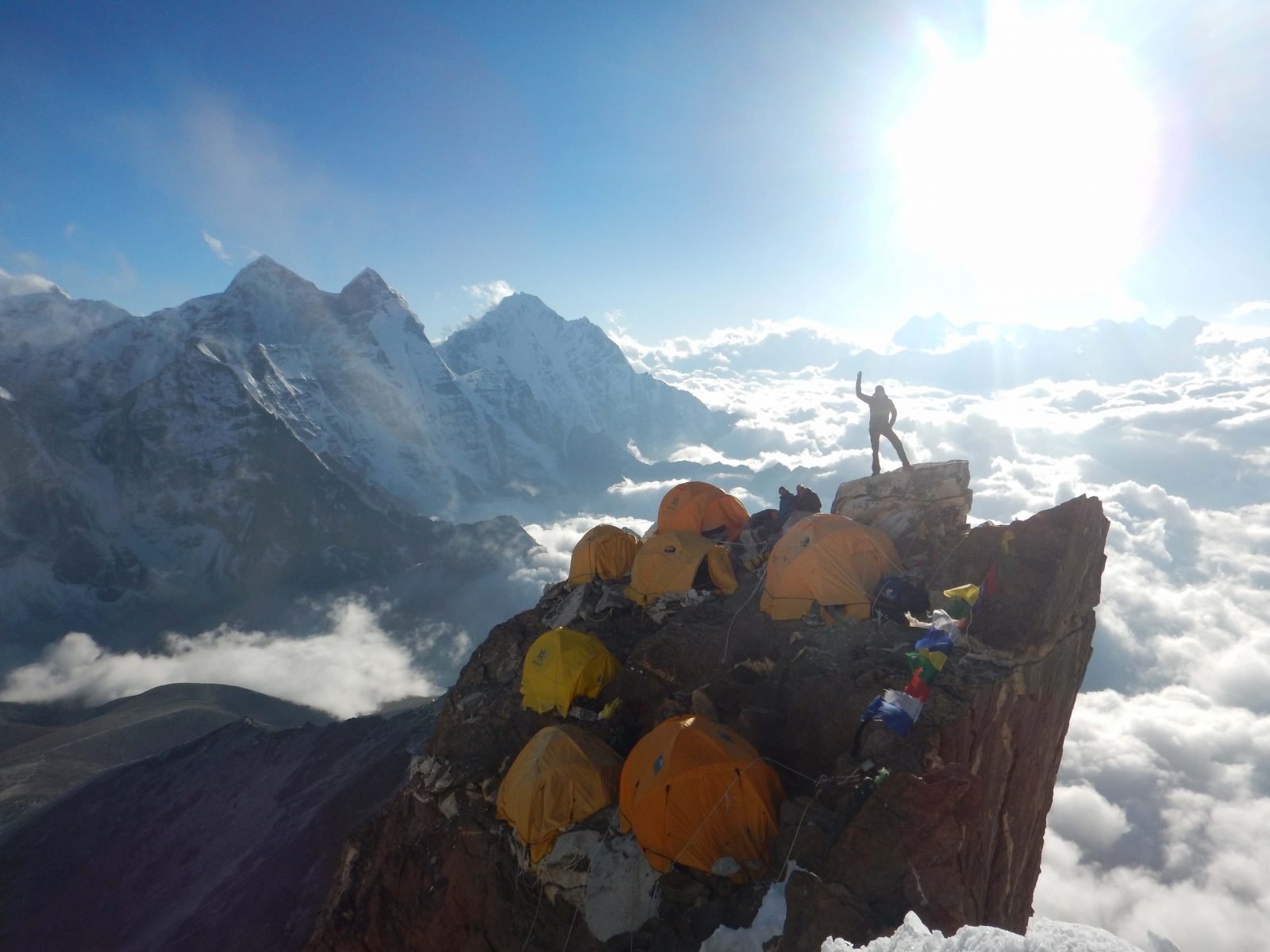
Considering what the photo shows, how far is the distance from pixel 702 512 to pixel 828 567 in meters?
Result: 9.11

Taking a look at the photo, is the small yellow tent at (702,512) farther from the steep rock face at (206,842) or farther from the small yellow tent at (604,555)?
the steep rock face at (206,842)

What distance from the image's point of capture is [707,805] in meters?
11.9

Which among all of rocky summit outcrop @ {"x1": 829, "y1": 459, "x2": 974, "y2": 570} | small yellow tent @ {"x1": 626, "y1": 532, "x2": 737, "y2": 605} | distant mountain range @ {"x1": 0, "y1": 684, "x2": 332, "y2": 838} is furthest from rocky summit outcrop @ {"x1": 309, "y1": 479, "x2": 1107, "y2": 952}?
distant mountain range @ {"x1": 0, "y1": 684, "x2": 332, "y2": 838}

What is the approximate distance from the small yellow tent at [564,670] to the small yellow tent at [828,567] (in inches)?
192

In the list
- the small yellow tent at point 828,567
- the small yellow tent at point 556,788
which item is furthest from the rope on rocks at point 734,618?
the small yellow tent at point 556,788

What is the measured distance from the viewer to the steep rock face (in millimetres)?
34531

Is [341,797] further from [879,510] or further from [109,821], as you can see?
[879,510]

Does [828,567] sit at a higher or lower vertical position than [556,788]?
higher

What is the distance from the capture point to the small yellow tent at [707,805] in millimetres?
11695

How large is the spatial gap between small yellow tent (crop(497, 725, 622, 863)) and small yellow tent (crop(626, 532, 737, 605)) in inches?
273

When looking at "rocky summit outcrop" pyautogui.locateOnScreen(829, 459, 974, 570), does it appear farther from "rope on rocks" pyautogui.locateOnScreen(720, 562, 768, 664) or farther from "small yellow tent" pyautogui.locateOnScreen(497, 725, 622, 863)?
"small yellow tent" pyautogui.locateOnScreen(497, 725, 622, 863)

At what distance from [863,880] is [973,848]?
8.25ft

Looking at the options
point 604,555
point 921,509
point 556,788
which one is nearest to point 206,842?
point 604,555

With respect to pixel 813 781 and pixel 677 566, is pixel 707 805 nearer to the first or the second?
pixel 813 781
